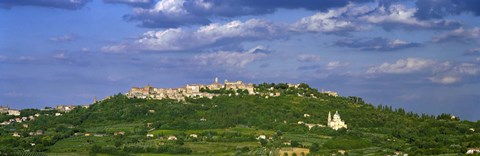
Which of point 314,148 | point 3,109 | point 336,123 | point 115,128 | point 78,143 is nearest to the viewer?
point 314,148

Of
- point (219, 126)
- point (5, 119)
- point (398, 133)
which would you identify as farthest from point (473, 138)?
point (5, 119)

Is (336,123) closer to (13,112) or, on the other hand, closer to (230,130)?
(230,130)

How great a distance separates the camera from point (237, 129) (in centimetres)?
9062

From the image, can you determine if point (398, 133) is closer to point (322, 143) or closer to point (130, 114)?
point (322, 143)

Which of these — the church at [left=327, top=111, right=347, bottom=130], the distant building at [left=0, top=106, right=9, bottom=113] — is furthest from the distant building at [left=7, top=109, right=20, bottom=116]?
the church at [left=327, top=111, right=347, bottom=130]

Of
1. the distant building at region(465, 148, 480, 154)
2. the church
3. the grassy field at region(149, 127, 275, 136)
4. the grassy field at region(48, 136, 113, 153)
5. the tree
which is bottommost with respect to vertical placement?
the distant building at region(465, 148, 480, 154)

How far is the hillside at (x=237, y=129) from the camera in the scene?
77312mm

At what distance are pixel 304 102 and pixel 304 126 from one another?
17.0 metres

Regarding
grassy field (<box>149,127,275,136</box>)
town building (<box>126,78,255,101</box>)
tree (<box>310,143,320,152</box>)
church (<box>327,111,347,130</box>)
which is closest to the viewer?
tree (<box>310,143,320,152</box>)

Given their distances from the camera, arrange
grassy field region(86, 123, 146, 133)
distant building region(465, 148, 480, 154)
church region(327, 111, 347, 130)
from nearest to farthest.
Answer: distant building region(465, 148, 480, 154), grassy field region(86, 123, 146, 133), church region(327, 111, 347, 130)

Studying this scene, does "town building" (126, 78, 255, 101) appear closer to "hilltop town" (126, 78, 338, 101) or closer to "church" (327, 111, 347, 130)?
"hilltop town" (126, 78, 338, 101)

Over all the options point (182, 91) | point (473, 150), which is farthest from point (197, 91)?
point (473, 150)

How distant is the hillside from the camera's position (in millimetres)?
77312

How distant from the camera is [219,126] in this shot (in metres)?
92.1
